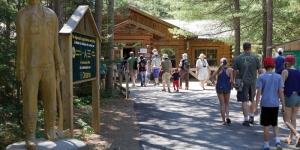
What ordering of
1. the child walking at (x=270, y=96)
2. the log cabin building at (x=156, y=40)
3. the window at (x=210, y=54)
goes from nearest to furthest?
the child walking at (x=270, y=96) < the log cabin building at (x=156, y=40) < the window at (x=210, y=54)

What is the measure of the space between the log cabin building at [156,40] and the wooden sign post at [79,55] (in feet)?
54.8

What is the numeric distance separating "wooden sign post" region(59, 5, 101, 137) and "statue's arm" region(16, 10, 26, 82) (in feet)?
4.15

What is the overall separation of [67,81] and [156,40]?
21970mm

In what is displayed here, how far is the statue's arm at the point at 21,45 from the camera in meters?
4.69

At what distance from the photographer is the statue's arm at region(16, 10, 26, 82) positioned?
469 cm

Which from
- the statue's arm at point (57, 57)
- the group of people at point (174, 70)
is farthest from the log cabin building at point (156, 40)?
the statue's arm at point (57, 57)

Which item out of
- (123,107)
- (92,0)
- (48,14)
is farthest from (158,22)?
(48,14)

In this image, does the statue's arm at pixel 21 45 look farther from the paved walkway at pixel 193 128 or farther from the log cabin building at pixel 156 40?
the log cabin building at pixel 156 40

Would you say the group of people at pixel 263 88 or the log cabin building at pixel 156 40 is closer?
the group of people at pixel 263 88

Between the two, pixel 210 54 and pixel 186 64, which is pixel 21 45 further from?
pixel 210 54

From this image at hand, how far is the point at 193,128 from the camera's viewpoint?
8.70 metres

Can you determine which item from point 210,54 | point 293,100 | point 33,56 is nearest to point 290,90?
point 293,100

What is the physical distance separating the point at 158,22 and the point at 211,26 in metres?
6.17

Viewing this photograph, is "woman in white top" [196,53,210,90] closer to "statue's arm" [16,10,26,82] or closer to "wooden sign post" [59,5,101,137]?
"wooden sign post" [59,5,101,137]
